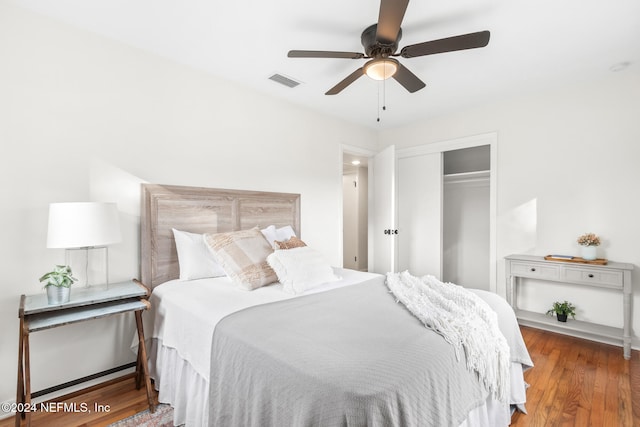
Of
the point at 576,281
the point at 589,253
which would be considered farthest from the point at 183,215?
the point at 589,253

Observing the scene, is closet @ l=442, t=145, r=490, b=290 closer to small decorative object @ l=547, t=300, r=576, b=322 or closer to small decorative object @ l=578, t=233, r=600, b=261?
small decorative object @ l=547, t=300, r=576, b=322

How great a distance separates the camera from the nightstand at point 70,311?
1.67 m

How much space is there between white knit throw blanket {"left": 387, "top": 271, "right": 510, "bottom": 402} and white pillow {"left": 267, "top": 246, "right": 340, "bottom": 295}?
1.95ft

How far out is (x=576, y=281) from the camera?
119 inches

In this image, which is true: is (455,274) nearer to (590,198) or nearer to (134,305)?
(590,198)

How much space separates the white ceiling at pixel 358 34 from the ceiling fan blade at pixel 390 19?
0.25 metres

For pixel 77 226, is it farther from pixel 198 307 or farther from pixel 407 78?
pixel 407 78

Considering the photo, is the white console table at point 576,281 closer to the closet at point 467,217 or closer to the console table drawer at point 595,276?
the console table drawer at point 595,276

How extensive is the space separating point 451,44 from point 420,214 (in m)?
2.94

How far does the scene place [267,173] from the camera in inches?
136

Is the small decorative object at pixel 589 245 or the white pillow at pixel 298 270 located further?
the small decorative object at pixel 589 245

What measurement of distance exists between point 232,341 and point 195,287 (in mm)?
917

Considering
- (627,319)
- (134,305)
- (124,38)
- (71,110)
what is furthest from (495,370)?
(124,38)

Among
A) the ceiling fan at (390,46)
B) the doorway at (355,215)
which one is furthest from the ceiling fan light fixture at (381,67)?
the doorway at (355,215)
